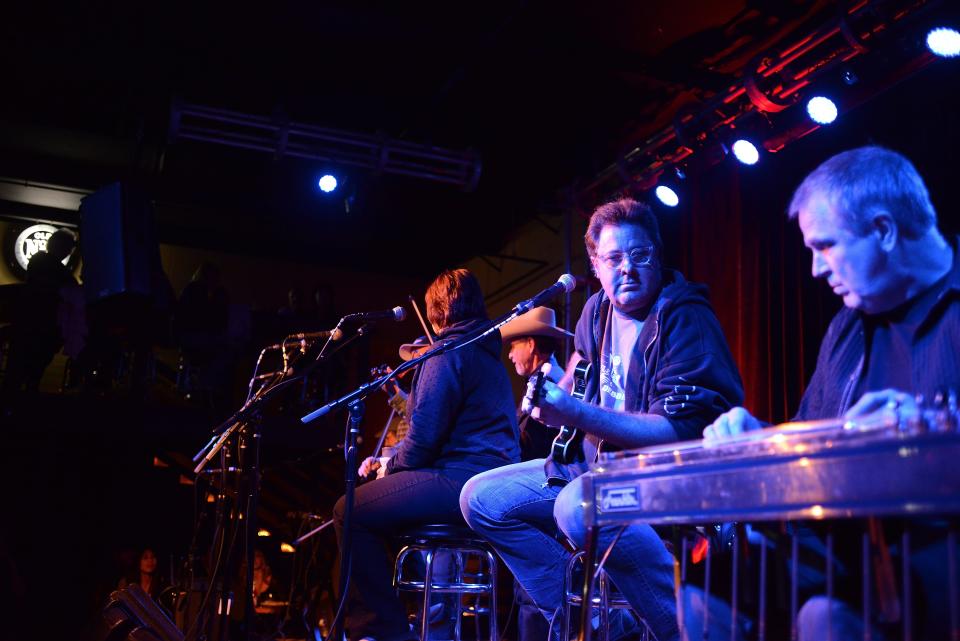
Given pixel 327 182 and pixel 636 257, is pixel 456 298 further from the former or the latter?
pixel 327 182

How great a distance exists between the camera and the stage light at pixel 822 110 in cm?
581

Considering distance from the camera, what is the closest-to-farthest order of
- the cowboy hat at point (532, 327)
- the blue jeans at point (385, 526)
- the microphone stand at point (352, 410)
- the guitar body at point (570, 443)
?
the guitar body at point (570, 443), the microphone stand at point (352, 410), the blue jeans at point (385, 526), the cowboy hat at point (532, 327)

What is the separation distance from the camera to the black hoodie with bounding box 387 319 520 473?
3.94m

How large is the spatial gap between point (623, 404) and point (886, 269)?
131 cm

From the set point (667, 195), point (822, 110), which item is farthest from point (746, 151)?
point (667, 195)

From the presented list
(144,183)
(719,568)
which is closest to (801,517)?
(719,568)

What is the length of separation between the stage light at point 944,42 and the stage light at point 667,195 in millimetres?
2904

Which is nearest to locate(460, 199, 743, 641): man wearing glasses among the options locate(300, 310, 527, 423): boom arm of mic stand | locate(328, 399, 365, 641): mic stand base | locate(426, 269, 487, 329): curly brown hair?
locate(300, 310, 527, 423): boom arm of mic stand

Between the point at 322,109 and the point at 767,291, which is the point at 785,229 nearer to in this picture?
the point at 767,291

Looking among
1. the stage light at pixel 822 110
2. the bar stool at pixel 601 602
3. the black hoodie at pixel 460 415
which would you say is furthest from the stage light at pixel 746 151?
the bar stool at pixel 601 602

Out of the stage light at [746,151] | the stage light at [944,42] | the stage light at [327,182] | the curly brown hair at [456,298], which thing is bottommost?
the curly brown hair at [456,298]

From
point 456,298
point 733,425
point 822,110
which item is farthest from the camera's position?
point 822,110

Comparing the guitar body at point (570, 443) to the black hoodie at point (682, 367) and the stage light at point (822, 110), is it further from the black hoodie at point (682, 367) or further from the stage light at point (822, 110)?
the stage light at point (822, 110)

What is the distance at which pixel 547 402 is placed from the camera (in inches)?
89.9
